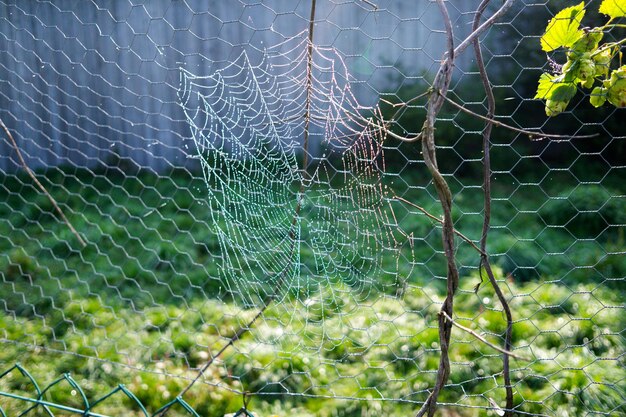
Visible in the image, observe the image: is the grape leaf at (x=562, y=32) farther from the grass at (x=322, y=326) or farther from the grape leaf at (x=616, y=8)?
the grass at (x=322, y=326)

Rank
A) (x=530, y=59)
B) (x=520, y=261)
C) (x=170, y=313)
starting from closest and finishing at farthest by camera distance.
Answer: (x=170, y=313) → (x=520, y=261) → (x=530, y=59)

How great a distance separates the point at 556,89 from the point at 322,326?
4.87ft

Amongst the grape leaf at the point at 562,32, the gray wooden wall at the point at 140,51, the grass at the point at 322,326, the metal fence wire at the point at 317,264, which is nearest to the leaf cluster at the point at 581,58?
the grape leaf at the point at 562,32

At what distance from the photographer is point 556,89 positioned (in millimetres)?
1548

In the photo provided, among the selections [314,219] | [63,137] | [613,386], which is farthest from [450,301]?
[63,137]

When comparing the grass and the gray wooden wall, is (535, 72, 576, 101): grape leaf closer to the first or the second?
the grass

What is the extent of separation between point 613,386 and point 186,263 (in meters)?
2.16

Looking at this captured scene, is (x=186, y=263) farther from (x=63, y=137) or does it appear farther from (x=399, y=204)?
(x=63, y=137)

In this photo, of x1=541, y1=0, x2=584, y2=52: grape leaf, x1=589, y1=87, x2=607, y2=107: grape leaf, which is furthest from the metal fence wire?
x1=541, y1=0, x2=584, y2=52: grape leaf

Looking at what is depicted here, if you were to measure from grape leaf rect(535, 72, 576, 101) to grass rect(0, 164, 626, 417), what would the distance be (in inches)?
26.0

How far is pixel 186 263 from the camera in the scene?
3.58m

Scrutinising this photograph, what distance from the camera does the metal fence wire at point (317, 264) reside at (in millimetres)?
2307

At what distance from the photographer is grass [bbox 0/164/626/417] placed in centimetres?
234

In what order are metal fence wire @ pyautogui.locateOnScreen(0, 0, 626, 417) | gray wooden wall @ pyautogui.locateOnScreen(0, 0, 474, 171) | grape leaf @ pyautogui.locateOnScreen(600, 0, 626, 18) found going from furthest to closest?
gray wooden wall @ pyautogui.locateOnScreen(0, 0, 474, 171), metal fence wire @ pyautogui.locateOnScreen(0, 0, 626, 417), grape leaf @ pyautogui.locateOnScreen(600, 0, 626, 18)
